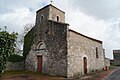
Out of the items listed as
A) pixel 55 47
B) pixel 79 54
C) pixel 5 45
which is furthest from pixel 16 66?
pixel 5 45

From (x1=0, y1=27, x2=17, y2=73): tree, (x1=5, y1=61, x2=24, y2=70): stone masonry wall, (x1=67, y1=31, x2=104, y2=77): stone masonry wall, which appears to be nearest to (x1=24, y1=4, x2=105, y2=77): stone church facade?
(x1=67, y1=31, x2=104, y2=77): stone masonry wall

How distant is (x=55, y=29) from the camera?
70.9 feet

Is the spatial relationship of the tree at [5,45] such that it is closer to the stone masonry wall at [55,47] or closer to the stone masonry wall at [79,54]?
the stone masonry wall at [55,47]

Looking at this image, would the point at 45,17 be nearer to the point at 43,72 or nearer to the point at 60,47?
the point at 60,47

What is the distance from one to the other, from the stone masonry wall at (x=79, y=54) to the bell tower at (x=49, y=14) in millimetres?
4747

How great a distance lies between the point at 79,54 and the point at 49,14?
7.52 m

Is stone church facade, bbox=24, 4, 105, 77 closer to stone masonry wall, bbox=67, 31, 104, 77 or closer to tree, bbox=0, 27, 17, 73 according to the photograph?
stone masonry wall, bbox=67, 31, 104, 77

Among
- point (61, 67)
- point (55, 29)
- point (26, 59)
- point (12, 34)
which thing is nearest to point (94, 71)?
point (61, 67)

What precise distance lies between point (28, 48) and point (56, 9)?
8.04m

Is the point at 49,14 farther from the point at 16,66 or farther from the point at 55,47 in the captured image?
the point at 16,66

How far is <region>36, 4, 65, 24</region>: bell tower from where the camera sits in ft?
77.4

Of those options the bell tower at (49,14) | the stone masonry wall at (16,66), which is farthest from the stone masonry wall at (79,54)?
the stone masonry wall at (16,66)

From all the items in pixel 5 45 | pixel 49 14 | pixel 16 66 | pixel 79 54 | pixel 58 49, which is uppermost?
pixel 49 14

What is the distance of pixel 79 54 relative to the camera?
71.5 ft
